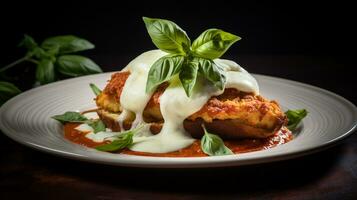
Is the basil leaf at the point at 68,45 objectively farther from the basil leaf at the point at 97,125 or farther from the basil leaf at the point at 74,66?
the basil leaf at the point at 97,125

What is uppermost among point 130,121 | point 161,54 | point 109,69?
point 161,54

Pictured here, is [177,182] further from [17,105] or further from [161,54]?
[17,105]

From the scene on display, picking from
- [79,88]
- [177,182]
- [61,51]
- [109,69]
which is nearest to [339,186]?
[177,182]

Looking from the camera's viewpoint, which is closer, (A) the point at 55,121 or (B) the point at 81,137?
(B) the point at 81,137

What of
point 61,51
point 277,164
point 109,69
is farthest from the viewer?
point 109,69

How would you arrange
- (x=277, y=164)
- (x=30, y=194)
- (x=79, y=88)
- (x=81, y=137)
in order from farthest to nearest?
1. (x=79, y=88)
2. (x=81, y=137)
3. (x=277, y=164)
4. (x=30, y=194)

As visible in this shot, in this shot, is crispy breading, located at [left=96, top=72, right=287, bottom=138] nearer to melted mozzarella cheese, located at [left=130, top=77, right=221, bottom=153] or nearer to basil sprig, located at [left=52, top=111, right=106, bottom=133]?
melted mozzarella cheese, located at [left=130, top=77, right=221, bottom=153]
